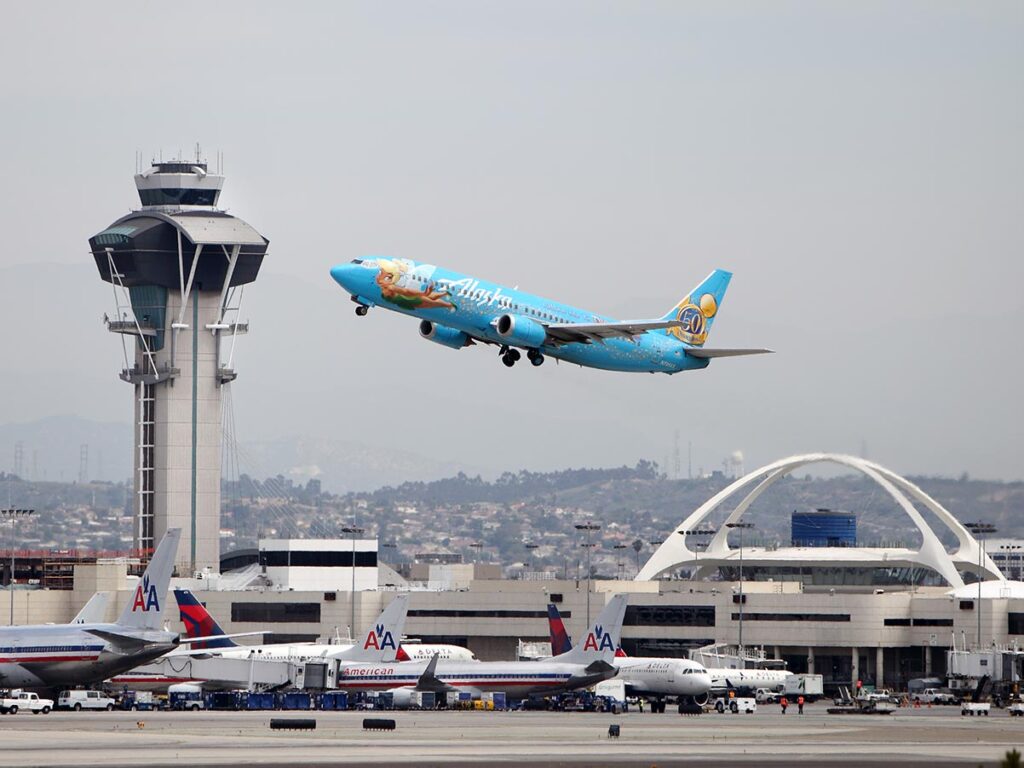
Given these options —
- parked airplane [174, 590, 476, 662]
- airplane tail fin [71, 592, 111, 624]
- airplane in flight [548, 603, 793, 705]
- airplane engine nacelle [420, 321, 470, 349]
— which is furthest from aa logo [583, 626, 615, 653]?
airplane engine nacelle [420, 321, 470, 349]

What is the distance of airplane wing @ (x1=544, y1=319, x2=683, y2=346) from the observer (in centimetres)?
10819

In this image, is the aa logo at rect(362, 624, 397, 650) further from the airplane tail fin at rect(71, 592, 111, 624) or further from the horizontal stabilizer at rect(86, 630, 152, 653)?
the horizontal stabilizer at rect(86, 630, 152, 653)

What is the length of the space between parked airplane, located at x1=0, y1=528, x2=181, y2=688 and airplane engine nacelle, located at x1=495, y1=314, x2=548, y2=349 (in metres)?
28.6

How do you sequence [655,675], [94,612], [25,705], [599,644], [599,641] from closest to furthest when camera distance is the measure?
[25,705] < [599,644] < [599,641] < [655,675] < [94,612]

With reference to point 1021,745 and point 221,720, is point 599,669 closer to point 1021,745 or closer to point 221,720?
point 221,720

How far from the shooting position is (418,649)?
17550 centimetres

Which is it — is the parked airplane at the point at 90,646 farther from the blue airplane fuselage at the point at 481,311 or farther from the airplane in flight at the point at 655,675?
the airplane in flight at the point at 655,675

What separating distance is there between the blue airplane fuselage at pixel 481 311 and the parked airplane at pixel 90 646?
87.7 ft

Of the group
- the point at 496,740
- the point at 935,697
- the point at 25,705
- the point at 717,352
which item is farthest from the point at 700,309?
the point at 935,697

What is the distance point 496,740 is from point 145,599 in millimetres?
33213

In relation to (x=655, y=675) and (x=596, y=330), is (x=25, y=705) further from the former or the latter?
(x=655, y=675)

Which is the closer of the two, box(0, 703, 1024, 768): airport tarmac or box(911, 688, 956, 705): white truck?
box(0, 703, 1024, 768): airport tarmac

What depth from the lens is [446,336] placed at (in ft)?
363

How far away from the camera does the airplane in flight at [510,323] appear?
10519 cm
